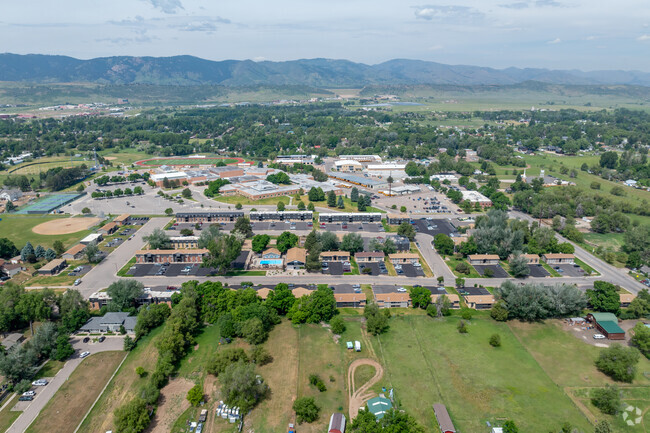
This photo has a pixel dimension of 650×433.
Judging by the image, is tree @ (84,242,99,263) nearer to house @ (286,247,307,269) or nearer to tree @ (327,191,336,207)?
house @ (286,247,307,269)

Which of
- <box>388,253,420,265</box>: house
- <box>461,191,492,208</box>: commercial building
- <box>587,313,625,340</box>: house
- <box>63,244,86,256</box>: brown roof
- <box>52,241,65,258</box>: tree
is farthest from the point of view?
→ <box>461,191,492,208</box>: commercial building

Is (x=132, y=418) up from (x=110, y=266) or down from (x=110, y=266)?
up

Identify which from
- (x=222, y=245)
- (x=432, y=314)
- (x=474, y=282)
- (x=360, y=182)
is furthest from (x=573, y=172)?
(x=222, y=245)

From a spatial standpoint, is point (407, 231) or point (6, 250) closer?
A: point (6, 250)

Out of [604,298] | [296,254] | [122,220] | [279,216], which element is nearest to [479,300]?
[604,298]

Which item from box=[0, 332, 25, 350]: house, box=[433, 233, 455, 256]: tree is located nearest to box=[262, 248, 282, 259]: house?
box=[433, 233, 455, 256]: tree

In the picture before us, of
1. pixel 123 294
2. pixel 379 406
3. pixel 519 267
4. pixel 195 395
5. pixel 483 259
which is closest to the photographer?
pixel 379 406

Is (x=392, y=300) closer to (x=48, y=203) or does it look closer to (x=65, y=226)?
(x=65, y=226)

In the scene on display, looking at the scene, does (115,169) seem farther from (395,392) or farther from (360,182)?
(395,392)
